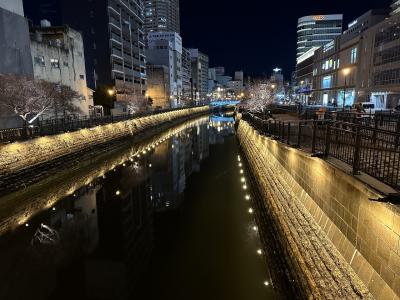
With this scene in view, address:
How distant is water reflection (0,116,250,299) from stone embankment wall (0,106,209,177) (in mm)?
2330

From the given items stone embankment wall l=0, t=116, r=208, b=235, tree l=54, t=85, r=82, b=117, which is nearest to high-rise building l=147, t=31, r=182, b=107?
tree l=54, t=85, r=82, b=117

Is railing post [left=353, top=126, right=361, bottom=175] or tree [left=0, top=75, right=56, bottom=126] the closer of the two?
railing post [left=353, top=126, right=361, bottom=175]

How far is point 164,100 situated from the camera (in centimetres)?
10781

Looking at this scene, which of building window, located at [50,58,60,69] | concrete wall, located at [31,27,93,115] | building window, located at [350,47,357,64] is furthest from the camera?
building window, located at [350,47,357,64]

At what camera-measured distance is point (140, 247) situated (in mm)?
13711

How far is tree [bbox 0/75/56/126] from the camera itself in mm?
27391

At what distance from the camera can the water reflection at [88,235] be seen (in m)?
10.8

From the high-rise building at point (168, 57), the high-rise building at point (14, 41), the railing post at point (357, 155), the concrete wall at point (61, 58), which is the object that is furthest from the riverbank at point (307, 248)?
the high-rise building at point (168, 57)

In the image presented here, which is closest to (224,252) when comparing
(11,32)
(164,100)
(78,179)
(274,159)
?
(274,159)

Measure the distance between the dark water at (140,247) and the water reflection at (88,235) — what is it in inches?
1.7

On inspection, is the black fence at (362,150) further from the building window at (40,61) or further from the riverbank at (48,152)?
the building window at (40,61)

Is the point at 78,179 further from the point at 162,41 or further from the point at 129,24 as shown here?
the point at 162,41

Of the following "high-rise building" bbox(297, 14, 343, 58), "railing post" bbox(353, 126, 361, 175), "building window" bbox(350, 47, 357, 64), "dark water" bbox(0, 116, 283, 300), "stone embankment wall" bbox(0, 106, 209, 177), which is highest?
"high-rise building" bbox(297, 14, 343, 58)

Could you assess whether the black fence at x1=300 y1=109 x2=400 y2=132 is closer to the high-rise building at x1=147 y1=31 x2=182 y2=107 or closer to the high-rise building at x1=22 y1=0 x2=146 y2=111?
the high-rise building at x1=22 y1=0 x2=146 y2=111
